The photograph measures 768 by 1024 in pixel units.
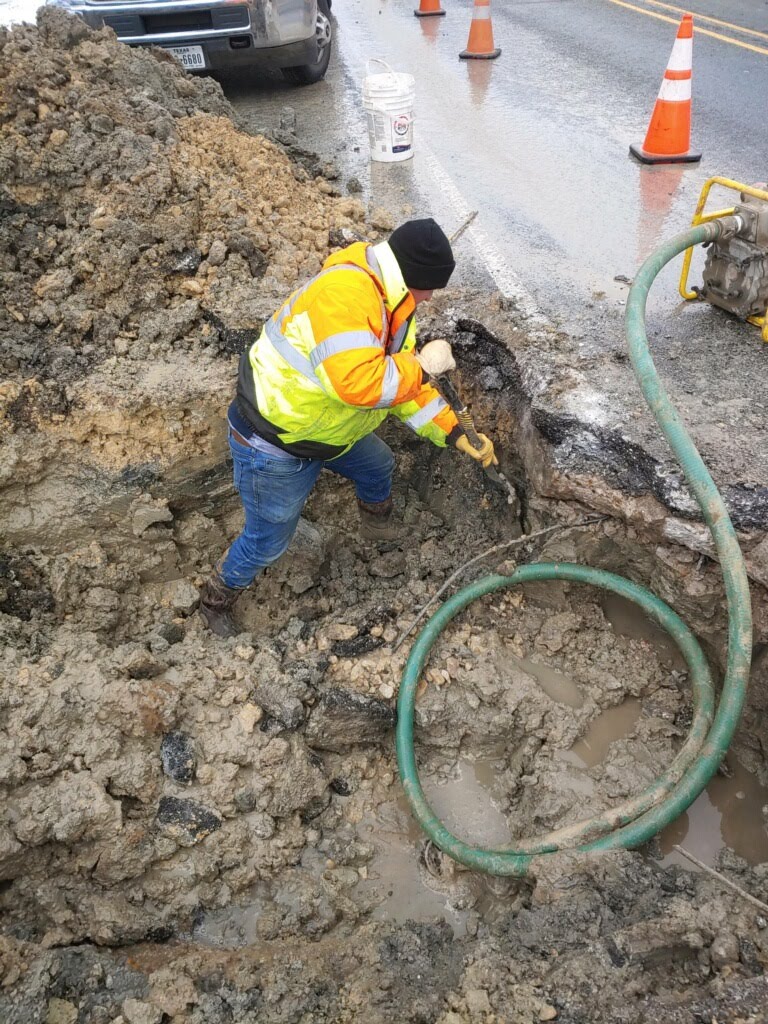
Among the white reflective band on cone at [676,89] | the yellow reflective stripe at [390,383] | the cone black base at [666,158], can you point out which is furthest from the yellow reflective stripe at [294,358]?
the white reflective band on cone at [676,89]

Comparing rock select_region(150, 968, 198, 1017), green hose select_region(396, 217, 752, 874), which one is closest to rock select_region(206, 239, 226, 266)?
green hose select_region(396, 217, 752, 874)

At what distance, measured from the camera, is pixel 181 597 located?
3.71 meters

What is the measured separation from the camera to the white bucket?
17.3ft

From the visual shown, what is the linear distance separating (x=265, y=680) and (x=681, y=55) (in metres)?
5.33

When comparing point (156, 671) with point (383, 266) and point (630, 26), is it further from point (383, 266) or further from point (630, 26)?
point (630, 26)

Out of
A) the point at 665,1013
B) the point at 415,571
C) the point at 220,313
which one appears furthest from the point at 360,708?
the point at 220,313

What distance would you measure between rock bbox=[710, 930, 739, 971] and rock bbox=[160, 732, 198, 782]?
6.26 feet

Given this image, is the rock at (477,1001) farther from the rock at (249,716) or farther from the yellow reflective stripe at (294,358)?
the yellow reflective stripe at (294,358)

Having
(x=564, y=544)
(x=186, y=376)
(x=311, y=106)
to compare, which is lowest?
(x=564, y=544)

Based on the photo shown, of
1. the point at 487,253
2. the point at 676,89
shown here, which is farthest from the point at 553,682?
the point at 676,89

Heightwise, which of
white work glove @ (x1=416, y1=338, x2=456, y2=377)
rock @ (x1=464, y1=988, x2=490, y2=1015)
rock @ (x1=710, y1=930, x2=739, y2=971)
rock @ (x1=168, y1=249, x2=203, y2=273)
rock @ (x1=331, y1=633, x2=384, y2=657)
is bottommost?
rock @ (x1=331, y1=633, x2=384, y2=657)

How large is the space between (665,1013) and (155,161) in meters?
4.37

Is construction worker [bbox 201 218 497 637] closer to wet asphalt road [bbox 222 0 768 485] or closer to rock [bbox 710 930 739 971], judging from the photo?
wet asphalt road [bbox 222 0 768 485]

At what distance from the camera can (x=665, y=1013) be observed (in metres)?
A: 1.95
